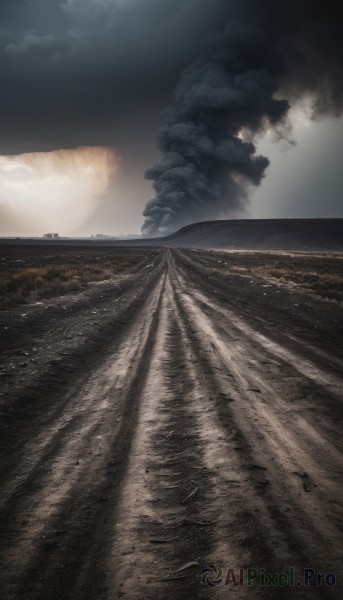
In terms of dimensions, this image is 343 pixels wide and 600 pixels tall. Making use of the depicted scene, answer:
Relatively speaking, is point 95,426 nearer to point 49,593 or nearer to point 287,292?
point 49,593

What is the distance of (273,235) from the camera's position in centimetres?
13850

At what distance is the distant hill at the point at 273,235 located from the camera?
402ft

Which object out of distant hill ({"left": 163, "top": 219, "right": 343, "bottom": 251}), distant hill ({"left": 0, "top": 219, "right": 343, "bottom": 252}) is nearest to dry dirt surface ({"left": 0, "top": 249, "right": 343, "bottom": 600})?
distant hill ({"left": 0, "top": 219, "right": 343, "bottom": 252})

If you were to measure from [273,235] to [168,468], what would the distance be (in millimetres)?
146261

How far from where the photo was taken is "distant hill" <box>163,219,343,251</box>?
4828 inches

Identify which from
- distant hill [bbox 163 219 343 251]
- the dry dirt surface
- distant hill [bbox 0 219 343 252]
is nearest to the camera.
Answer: the dry dirt surface

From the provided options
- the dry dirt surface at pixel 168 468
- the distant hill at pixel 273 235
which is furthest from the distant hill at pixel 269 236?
the dry dirt surface at pixel 168 468

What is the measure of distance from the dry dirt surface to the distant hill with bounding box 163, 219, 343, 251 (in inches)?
4585

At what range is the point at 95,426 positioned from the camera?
417 centimetres

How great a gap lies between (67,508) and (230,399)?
274 centimetres

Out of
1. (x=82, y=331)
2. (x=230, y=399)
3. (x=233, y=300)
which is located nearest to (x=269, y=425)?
(x=230, y=399)

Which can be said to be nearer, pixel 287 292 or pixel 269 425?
pixel 269 425

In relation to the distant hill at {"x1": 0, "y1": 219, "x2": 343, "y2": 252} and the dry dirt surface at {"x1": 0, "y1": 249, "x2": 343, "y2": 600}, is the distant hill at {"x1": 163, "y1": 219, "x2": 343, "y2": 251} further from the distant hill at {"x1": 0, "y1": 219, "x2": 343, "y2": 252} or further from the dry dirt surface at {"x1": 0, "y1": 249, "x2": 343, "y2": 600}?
the dry dirt surface at {"x1": 0, "y1": 249, "x2": 343, "y2": 600}

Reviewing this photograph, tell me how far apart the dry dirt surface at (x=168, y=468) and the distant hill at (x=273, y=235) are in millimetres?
116451
